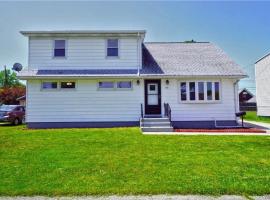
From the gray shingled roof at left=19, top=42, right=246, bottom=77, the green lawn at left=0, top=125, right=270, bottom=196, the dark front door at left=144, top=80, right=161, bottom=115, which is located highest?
the gray shingled roof at left=19, top=42, right=246, bottom=77

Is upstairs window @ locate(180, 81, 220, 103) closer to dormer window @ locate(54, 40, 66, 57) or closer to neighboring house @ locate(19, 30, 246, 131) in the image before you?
neighboring house @ locate(19, 30, 246, 131)

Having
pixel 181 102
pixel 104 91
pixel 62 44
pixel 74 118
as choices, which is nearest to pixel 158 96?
pixel 181 102

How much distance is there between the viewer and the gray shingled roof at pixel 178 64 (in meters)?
17.1

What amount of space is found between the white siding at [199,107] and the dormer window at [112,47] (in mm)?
3853

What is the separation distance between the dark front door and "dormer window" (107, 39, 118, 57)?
274 centimetres

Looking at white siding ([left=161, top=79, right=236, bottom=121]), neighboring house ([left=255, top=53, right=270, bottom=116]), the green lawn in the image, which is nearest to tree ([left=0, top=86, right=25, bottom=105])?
white siding ([left=161, top=79, right=236, bottom=121])

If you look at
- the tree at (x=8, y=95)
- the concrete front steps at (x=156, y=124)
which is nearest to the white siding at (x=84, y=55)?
the concrete front steps at (x=156, y=124)

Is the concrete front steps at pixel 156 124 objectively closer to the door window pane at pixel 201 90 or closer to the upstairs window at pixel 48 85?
the door window pane at pixel 201 90

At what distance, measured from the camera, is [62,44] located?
1792 centimetres

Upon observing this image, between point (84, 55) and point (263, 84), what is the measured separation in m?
21.4

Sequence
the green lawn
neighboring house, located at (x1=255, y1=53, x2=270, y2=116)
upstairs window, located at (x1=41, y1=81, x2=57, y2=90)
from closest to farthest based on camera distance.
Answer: the green lawn
upstairs window, located at (x1=41, y1=81, x2=57, y2=90)
neighboring house, located at (x1=255, y1=53, x2=270, y2=116)

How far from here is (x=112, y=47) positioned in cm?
1794

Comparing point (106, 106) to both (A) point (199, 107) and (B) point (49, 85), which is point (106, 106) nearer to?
(B) point (49, 85)

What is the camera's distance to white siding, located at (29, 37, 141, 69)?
1772 centimetres
